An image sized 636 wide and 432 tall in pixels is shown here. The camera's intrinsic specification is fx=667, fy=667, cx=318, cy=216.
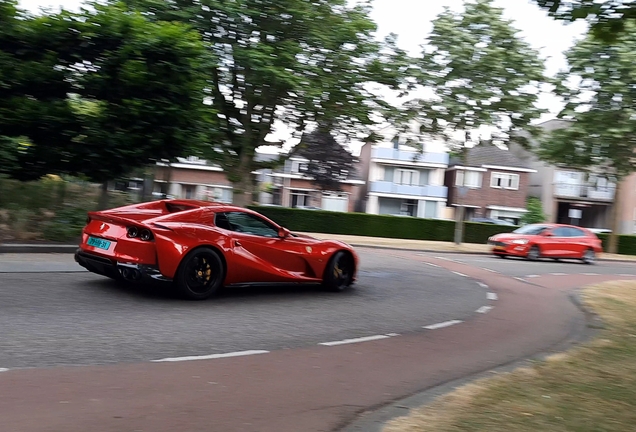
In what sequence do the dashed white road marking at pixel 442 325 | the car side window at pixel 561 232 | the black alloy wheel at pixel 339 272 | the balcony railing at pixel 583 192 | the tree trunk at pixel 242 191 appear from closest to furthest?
the dashed white road marking at pixel 442 325 → the black alloy wheel at pixel 339 272 → the tree trunk at pixel 242 191 → the car side window at pixel 561 232 → the balcony railing at pixel 583 192

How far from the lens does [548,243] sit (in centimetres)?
2484

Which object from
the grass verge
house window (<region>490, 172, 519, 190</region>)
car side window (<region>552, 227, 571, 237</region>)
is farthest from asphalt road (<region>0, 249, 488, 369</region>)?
house window (<region>490, 172, 519, 190</region>)

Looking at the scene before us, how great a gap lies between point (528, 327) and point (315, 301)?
3118 millimetres

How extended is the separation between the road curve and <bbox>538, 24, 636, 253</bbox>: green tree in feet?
79.3

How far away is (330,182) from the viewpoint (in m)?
48.2

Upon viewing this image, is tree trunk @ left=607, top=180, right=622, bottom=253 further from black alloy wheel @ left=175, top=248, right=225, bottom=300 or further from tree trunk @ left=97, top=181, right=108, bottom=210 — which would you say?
black alloy wheel @ left=175, top=248, right=225, bottom=300

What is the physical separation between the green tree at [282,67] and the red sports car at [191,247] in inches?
359

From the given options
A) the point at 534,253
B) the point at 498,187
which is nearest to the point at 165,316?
the point at 534,253

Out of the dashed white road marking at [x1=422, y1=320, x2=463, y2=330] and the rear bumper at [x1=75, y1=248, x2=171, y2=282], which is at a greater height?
the rear bumper at [x1=75, y1=248, x2=171, y2=282]

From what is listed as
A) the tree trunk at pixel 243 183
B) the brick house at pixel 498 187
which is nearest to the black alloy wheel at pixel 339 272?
the tree trunk at pixel 243 183

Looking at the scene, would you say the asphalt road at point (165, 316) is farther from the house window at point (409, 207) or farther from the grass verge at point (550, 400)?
the house window at point (409, 207)

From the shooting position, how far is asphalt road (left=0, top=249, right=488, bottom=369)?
6195 millimetres

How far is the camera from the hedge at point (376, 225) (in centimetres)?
3734

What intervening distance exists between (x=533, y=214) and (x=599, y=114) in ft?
87.5
